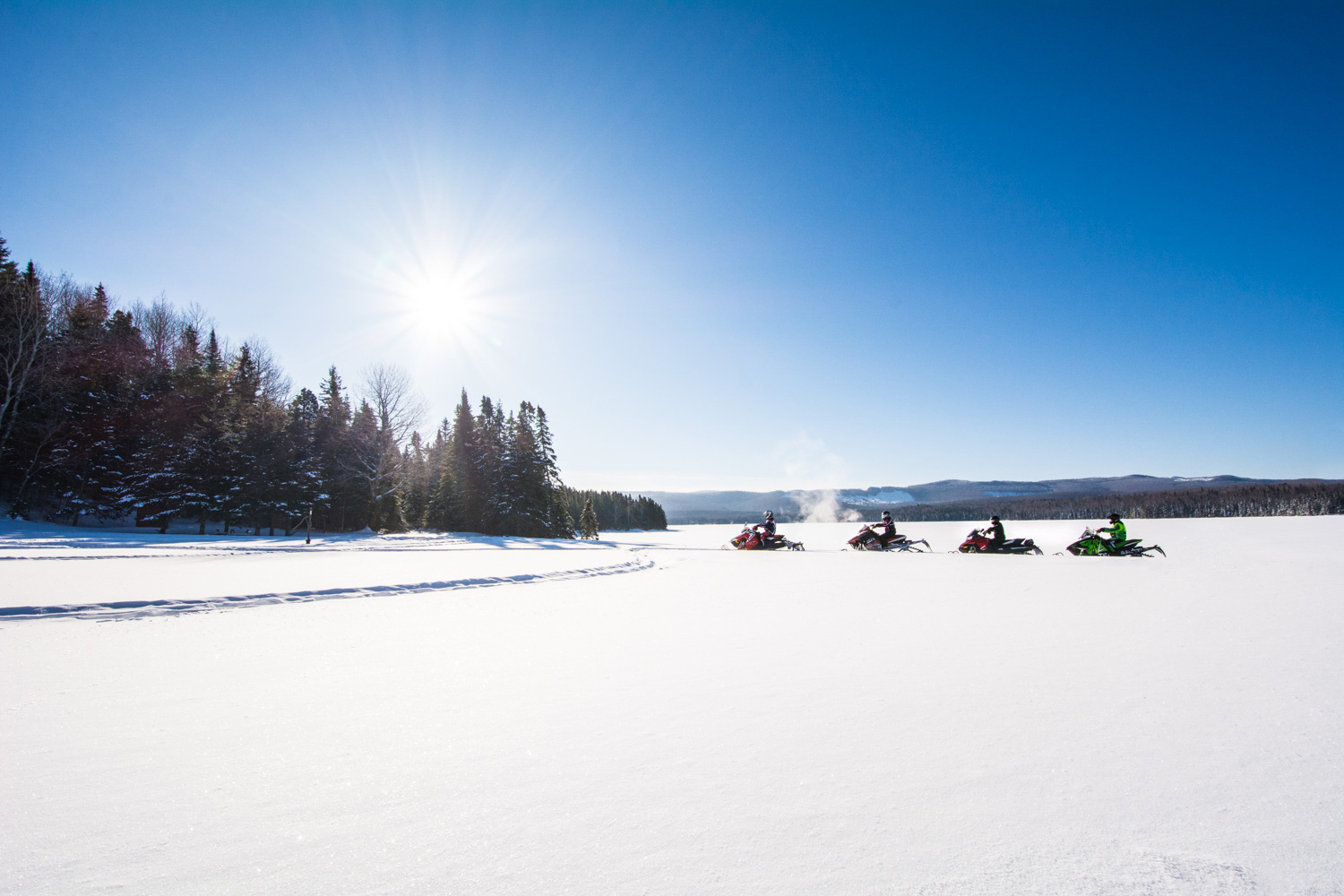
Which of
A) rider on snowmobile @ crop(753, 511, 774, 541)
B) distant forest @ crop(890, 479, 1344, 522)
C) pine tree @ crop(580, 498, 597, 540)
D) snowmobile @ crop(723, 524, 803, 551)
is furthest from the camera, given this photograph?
distant forest @ crop(890, 479, 1344, 522)

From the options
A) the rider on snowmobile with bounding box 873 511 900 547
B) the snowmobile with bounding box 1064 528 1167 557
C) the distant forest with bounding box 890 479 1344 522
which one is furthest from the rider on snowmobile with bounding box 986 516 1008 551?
the distant forest with bounding box 890 479 1344 522

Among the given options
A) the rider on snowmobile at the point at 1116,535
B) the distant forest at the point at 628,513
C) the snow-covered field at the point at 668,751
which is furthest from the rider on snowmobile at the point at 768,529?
the distant forest at the point at 628,513

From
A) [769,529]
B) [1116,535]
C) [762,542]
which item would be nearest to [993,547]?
[1116,535]

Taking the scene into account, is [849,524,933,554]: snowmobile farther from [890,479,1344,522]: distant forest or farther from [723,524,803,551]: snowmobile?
[890,479,1344,522]: distant forest

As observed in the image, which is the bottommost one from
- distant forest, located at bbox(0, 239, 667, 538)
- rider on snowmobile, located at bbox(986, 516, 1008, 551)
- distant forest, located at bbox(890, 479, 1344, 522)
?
distant forest, located at bbox(890, 479, 1344, 522)

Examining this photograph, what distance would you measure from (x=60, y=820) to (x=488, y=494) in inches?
1530

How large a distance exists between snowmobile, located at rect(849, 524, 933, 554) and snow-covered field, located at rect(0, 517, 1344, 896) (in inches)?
573

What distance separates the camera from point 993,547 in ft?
64.1

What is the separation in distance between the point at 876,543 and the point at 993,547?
14.1 feet

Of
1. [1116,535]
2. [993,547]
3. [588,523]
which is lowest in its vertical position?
[993,547]

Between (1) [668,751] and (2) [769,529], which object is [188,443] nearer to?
(2) [769,529]

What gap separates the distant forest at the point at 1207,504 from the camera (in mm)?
57844

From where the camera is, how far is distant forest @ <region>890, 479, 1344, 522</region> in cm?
5784

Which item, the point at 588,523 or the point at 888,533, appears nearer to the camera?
the point at 888,533
